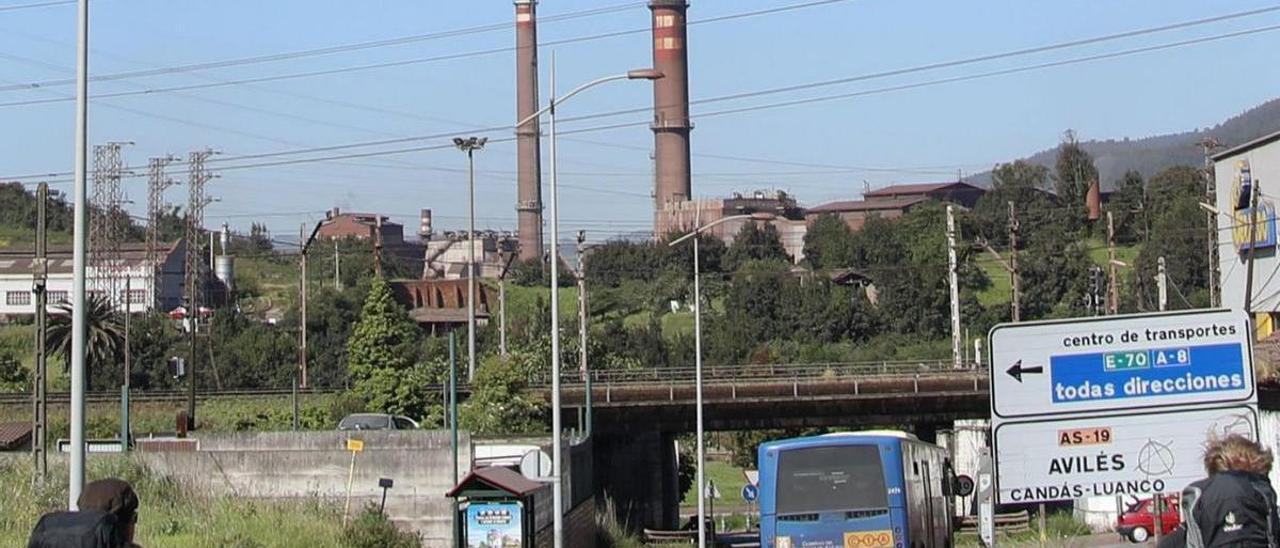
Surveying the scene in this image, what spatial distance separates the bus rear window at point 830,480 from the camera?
28859mm

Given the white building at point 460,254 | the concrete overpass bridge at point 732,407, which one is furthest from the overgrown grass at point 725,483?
the white building at point 460,254

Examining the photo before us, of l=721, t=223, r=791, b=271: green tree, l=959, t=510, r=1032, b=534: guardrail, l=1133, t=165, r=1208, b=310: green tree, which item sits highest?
l=721, t=223, r=791, b=271: green tree

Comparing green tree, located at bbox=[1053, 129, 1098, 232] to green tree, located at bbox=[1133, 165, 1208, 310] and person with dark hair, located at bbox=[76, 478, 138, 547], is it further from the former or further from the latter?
person with dark hair, located at bbox=[76, 478, 138, 547]

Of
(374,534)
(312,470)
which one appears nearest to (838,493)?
(374,534)

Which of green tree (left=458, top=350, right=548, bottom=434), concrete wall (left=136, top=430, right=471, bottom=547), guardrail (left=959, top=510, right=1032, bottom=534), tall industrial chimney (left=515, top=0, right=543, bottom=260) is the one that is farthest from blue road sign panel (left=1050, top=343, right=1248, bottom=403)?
tall industrial chimney (left=515, top=0, right=543, bottom=260)

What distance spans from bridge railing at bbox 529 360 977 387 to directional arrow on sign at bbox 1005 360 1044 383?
53448 mm

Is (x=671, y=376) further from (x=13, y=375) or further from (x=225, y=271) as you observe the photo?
(x=225, y=271)

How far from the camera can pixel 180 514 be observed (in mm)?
30125

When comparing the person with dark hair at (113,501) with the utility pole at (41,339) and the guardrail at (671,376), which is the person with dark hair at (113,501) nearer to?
the utility pole at (41,339)

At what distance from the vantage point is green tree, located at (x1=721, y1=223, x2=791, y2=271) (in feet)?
440

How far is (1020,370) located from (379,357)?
4774cm

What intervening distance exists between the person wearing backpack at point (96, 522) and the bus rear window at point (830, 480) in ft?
70.3

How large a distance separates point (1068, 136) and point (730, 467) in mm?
54649

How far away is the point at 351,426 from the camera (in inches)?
1885
